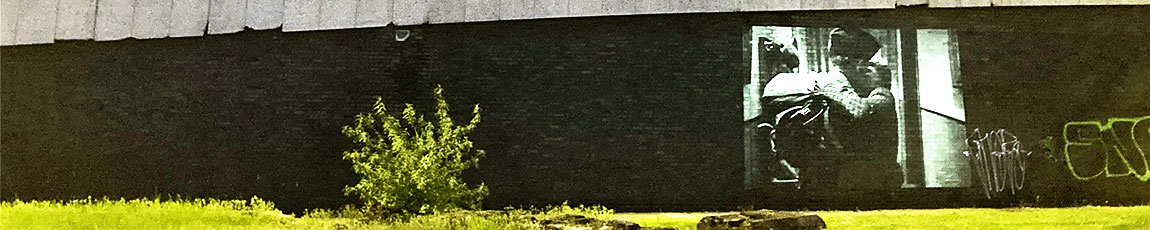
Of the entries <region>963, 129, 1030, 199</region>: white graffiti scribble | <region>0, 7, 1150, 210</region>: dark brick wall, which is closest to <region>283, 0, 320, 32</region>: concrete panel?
<region>0, 7, 1150, 210</region>: dark brick wall

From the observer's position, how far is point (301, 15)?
13000mm

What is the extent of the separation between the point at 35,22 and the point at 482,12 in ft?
19.8

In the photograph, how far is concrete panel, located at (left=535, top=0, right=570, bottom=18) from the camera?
1304cm

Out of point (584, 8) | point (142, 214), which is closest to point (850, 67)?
point (584, 8)

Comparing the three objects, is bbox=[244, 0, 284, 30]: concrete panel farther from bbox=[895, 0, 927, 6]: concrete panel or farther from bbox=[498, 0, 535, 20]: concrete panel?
bbox=[895, 0, 927, 6]: concrete panel

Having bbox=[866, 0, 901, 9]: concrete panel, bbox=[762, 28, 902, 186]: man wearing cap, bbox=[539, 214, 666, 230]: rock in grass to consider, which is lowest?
bbox=[539, 214, 666, 230]: rock in grass

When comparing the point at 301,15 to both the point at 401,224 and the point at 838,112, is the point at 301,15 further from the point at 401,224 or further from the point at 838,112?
the point at 838,112

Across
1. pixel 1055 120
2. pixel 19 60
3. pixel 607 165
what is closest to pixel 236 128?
pixel 19 60

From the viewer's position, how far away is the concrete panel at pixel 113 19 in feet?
42.2

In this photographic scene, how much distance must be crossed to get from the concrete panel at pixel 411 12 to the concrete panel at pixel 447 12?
81 millimetres

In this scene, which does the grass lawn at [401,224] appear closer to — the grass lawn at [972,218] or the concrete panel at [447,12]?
the grass lawn at [972,218]

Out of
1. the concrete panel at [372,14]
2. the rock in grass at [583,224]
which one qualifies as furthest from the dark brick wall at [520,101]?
the rock in grass at [583,224]

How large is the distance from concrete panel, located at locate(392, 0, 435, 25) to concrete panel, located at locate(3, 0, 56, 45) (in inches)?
182

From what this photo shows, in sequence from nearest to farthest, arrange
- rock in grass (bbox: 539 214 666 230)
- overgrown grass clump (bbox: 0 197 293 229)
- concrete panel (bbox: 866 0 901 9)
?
rock in grass (bbox: 539 214 666 230) → overgrown grass clump (bbox: 0 197 293 229) → concrete panel (bbox: 866 0 901 9)
